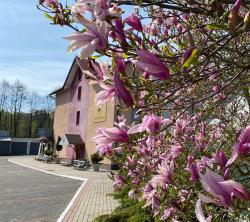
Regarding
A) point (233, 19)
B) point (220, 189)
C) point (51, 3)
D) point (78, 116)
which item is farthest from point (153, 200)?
point (78, 116)

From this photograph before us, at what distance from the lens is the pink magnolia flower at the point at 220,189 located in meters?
1.51

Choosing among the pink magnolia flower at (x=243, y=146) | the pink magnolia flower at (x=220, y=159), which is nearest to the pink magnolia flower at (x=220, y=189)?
the pink magnolia flower at (x=243, y=146)

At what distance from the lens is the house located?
35.9 meters

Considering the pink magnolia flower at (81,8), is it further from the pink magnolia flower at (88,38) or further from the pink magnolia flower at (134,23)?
the pink magnolia flower at (134,23)

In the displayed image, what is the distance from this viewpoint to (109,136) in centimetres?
209

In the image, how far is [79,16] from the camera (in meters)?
1.80

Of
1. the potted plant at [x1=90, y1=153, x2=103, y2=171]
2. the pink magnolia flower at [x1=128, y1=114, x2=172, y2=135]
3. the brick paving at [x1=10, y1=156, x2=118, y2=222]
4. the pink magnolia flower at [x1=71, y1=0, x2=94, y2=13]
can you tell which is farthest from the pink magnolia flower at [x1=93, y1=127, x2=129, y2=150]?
the potted plant at [x1=90, y1=153, x2=103, y2=171]

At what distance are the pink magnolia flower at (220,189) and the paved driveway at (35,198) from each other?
1151 cm

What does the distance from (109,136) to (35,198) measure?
1643 cm

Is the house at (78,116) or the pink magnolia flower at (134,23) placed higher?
the house at (78,116)

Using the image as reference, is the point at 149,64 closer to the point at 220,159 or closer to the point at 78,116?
the point at 220,159

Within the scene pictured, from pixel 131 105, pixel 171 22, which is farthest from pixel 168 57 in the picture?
pixel 171 22

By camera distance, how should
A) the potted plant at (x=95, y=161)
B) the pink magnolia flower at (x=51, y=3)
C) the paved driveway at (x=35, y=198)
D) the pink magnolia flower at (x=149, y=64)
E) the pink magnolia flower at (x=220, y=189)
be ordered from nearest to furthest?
the pink magnolia flower at (x=220, y=189) < the pink magnolia flower at (x=149, y=64) < the pink magnolia flower at (x=51, y=3) < the paved driveway at (x=35, y=198) < the potted plant at (x=95, y=161)

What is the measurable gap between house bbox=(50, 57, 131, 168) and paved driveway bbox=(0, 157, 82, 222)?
1031 cm
